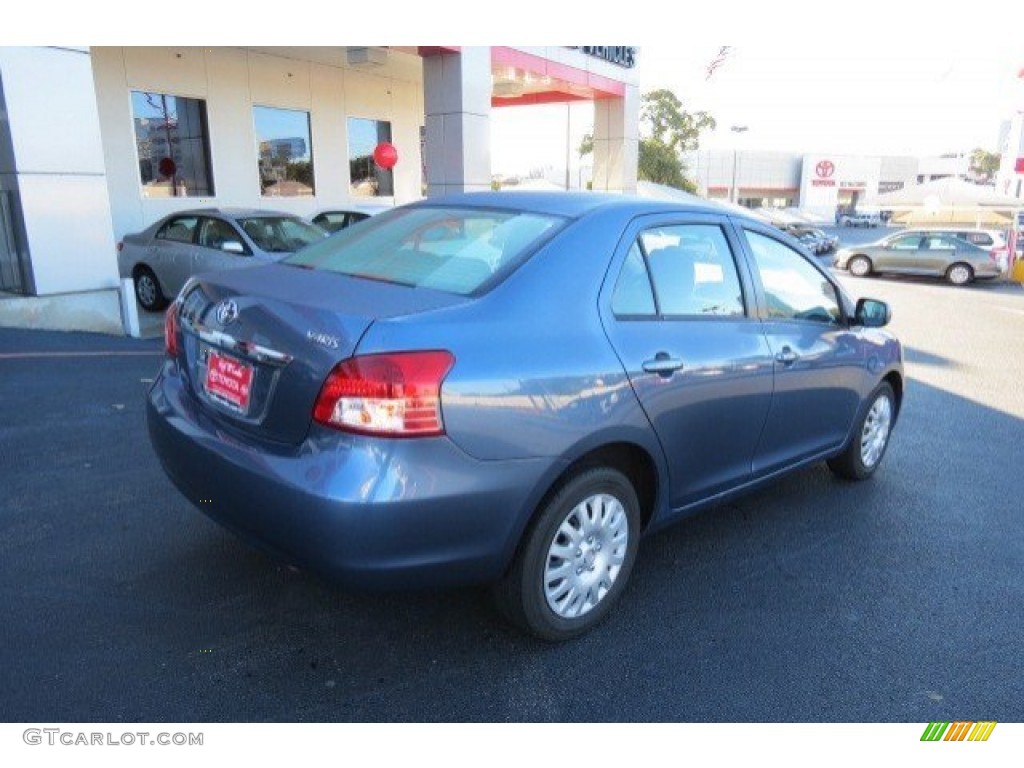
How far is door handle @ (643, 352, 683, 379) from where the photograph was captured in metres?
2.91

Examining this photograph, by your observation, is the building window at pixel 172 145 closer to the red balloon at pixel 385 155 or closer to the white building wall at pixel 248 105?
the white building wall at pixel 248 105

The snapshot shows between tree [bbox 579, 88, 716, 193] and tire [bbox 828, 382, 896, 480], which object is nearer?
tire [bbox 828, 382, 896, 480]

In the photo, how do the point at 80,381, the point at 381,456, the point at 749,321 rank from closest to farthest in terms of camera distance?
the point at 381,456 < the point at 749,321 < the point at 80,381

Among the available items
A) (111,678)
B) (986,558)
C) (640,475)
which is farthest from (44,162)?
(986,558)

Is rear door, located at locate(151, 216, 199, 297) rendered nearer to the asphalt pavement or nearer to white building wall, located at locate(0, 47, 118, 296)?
white building wall, located at locate(0, 47, 118, 296)

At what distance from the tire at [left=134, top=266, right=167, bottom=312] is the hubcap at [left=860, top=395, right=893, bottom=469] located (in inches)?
346

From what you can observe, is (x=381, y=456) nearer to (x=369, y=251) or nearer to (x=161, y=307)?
(x=369, y=251)

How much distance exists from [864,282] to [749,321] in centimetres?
1920

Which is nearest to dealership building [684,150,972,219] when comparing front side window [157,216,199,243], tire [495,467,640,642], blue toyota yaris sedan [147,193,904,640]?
front side window [157,216,199,243]

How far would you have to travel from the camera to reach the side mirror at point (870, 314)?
169 inches

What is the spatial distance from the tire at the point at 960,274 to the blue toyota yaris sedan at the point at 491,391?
63.8 ft

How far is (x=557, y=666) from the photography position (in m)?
2.82
